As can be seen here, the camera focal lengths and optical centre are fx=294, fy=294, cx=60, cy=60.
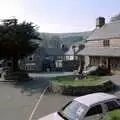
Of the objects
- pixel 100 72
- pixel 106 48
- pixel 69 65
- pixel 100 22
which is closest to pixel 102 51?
pixel 106 48

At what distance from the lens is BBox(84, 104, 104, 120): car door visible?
1084 cm

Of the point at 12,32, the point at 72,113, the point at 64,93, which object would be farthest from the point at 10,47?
the point at 72,113

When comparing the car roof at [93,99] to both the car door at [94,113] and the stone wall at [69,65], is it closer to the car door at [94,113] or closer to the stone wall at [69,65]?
the car door at [94,113]

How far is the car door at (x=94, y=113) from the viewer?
10840mm

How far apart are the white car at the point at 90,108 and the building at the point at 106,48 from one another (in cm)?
2655

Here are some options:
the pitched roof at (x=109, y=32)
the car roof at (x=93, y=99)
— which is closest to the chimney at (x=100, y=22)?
the pitched roof at (x=109, y=32)

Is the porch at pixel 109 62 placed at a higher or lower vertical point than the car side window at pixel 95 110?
higher

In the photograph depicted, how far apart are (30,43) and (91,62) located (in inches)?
421

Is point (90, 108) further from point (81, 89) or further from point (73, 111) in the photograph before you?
point (81, 89)

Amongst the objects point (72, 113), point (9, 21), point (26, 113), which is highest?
point (9, 21)

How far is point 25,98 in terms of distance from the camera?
86.0 feet

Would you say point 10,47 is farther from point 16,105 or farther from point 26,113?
point 26,113

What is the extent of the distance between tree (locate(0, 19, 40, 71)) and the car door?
30267 mm

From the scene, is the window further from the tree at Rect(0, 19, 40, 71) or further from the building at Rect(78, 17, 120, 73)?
the tree at Rect(0, 19, 40, 71)
